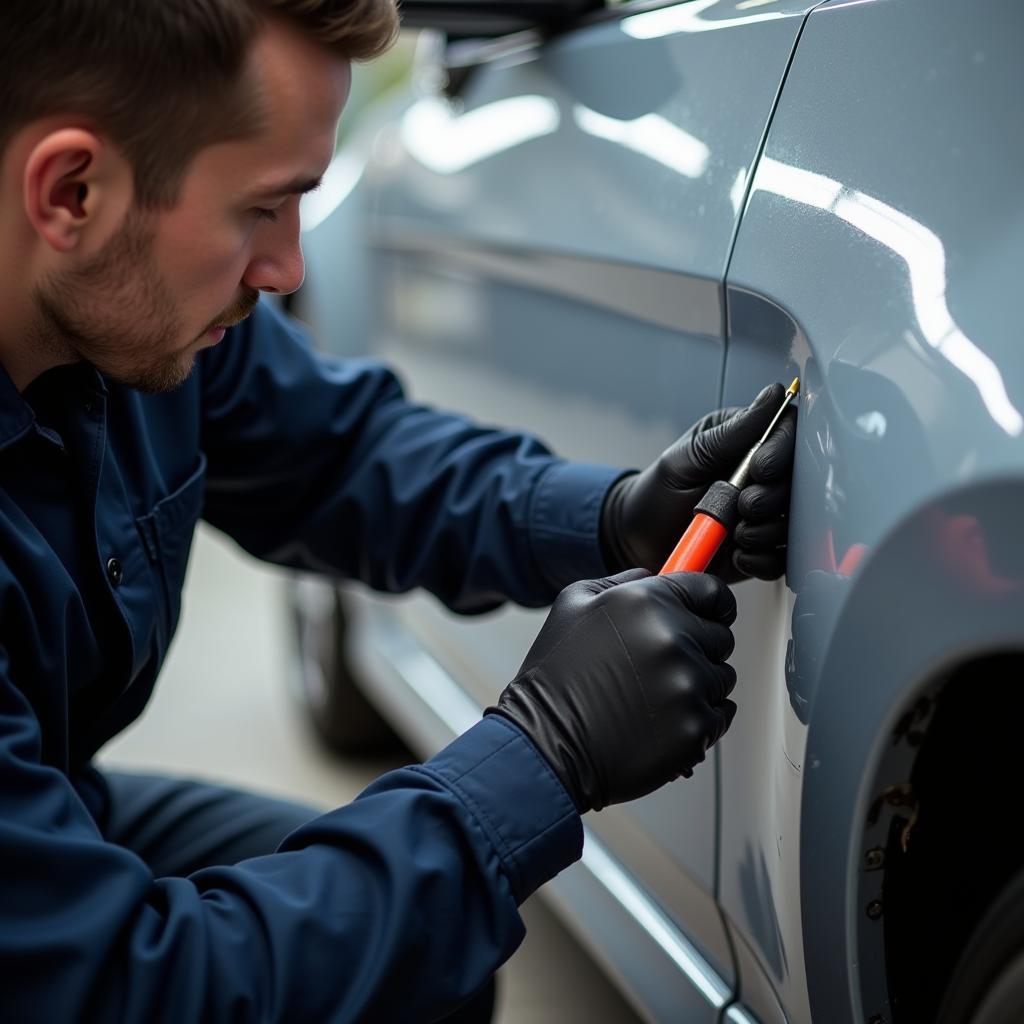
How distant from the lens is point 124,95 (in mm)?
931

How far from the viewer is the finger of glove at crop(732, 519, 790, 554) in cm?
100

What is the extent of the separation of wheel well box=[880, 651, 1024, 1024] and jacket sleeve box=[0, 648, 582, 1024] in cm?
25

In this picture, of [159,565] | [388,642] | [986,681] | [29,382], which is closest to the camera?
[986,681]

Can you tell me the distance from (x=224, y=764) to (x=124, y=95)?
190cm

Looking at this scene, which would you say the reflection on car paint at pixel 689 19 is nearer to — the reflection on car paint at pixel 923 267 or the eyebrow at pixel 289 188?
the reflection on car paint at pixel 923 267

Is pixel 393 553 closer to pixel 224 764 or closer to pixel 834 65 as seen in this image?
pixel 834 65

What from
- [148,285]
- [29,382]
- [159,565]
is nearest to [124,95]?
[148,285]

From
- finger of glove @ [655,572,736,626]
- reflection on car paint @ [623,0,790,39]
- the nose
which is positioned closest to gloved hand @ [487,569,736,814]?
finger of glove @ [655,572,736,626]

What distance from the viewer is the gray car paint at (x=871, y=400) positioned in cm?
77

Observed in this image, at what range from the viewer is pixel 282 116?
3.25 ft

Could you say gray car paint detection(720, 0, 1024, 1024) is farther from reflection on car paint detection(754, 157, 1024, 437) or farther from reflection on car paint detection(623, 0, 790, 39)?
reflection on car paint detection(623, 0, 790, 39)

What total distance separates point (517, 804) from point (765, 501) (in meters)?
0.30

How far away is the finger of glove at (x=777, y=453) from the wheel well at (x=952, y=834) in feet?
0.66

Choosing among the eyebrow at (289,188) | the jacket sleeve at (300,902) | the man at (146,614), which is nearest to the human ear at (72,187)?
the man at (146,614)
